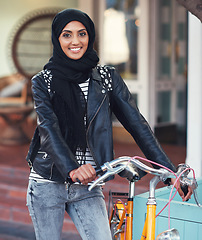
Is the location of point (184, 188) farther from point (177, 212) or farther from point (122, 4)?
point (122, 4)

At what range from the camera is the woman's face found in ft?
7.54

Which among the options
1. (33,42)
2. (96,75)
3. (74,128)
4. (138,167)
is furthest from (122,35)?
(138,167)

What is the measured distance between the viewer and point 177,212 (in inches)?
90.4

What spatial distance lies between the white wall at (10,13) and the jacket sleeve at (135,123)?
723cm

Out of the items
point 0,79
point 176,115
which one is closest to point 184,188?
point 176,115

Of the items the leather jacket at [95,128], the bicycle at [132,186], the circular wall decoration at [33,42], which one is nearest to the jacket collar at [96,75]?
the leather jacket at [95,128]

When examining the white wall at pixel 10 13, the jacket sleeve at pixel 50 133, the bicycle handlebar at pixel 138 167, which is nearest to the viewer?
the bicycle handlebar at pixel 138 167

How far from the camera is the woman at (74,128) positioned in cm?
226

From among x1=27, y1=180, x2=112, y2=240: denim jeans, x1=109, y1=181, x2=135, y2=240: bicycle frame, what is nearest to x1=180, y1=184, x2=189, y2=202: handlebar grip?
x1=109, y1=181, x2=135, y2=240: bicycle frame

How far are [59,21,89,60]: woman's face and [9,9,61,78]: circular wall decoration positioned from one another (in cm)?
675

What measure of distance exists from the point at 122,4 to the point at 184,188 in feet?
18.2

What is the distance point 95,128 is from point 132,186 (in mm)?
304

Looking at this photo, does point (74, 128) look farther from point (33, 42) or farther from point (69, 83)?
point (33, 42)

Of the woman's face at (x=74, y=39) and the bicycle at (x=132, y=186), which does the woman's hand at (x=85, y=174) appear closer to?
the bicycle at (x=132, y=186)
